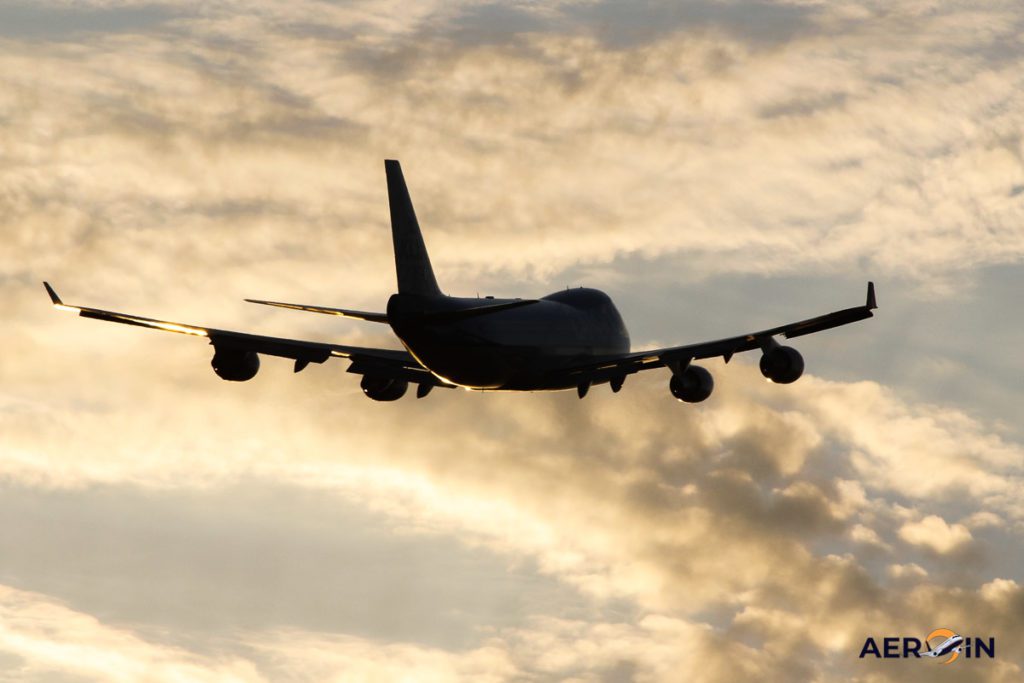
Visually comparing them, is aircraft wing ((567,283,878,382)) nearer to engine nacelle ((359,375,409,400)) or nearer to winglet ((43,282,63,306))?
engine nacelle ((359,375,409,400))

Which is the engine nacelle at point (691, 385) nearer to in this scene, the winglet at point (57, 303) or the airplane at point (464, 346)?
the airplane at point (464, 346)

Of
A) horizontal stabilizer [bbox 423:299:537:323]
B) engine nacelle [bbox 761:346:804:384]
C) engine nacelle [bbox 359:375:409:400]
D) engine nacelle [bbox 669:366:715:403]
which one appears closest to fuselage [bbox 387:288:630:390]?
horizontal stabilizer [bbox 423:299:537:323]

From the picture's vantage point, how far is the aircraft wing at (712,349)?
208ft

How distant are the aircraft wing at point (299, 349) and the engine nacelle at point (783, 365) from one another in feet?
52.2

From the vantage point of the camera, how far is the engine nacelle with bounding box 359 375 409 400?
78.1 m

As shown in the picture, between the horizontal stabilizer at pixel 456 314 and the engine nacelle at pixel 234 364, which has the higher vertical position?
the horizontal stabilizer at pixel 456 314

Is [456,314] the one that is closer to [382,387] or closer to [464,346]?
[464,346]

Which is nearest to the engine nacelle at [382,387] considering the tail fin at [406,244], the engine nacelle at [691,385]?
the tail fin at [406,244]

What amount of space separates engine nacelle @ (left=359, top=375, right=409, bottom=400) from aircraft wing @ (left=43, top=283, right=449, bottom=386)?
0.70m

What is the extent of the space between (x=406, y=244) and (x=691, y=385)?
14.0 m

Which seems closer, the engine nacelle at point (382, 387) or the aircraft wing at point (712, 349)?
the aircraft wing at point (712, 349)

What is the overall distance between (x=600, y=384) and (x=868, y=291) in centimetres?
1880

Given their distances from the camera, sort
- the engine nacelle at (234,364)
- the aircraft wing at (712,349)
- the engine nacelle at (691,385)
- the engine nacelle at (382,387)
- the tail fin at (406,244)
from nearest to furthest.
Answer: the aircraft wing at (712,349) < the tail fin at (406,244) < the engine nacelle at (234,364) < the engine nacelle at (691,385) < the engine nacelle at (382,387)

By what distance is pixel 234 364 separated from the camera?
235 feet
